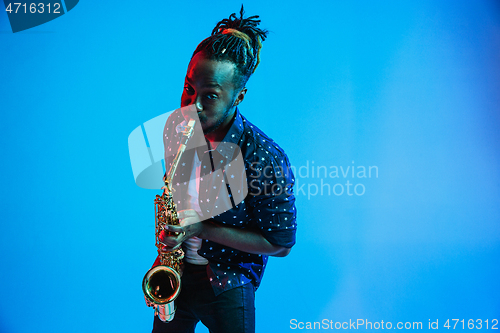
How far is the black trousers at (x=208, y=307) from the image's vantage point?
1.42 meters

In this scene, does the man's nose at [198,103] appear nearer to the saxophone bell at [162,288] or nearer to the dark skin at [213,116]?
the dark skin at [213,116]

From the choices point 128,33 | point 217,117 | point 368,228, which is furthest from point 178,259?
point 128,33

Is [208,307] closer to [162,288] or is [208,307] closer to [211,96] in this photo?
[162,288]

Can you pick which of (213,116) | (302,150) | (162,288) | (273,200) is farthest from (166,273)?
(302,150)

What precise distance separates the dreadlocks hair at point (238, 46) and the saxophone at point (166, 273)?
1.22ft

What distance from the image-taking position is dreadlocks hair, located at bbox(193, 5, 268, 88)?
4.24 feet

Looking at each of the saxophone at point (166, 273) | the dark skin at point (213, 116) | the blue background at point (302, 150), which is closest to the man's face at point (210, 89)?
the dark skin at point (213, 116)

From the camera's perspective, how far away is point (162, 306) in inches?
57.8

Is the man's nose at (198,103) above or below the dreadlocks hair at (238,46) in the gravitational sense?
below

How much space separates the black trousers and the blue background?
3.75 feet

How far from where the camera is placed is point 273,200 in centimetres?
136

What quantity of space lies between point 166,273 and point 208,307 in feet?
0.75

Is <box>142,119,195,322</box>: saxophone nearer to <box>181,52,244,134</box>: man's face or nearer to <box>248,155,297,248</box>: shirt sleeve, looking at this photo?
<box>181,52,244,134</box>: man's face

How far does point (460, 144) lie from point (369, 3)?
3.84 feet
